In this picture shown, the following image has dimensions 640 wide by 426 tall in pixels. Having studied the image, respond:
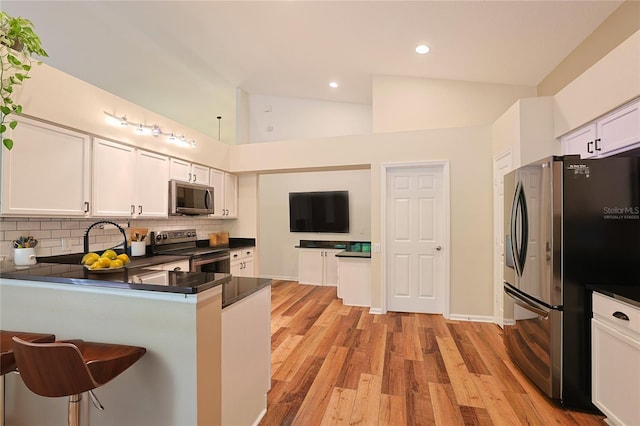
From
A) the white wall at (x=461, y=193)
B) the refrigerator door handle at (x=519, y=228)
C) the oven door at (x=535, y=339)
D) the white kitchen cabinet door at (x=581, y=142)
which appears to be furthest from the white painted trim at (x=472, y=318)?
the white kitchen cabinet door at (x=581, y=142)

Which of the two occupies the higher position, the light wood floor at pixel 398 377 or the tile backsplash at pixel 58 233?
the tile backsplash at pixel 58 233

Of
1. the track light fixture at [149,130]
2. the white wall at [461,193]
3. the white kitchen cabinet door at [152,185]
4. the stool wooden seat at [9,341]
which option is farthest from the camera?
the white wall at [461,193]

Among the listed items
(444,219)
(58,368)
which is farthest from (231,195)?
(58,368)

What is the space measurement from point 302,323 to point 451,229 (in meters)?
2.30

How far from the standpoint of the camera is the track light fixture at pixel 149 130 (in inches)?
119

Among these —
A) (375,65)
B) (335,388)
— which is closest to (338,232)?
(375,65)

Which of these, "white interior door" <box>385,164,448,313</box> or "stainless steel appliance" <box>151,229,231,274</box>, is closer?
"stainless steel appliance" <box>151,229,231,274</box>

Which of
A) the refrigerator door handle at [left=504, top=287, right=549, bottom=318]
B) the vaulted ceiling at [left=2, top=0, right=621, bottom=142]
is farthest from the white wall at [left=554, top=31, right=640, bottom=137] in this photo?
the refrigerator door handle at [left=504, top=287, right=549, bottom=318]

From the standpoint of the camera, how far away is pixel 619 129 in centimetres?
217

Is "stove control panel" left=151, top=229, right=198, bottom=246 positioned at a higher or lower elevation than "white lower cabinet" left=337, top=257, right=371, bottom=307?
higher

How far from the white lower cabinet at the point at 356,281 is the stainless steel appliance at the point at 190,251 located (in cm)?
176

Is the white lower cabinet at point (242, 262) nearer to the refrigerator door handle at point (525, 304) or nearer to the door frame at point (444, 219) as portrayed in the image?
the door frame at point (444, 219)

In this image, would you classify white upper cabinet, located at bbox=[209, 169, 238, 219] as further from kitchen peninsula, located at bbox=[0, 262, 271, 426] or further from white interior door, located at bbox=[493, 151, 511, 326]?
white interior door, located at bbox=[493, 151, 511, 326]

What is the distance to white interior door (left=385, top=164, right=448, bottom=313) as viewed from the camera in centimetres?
407
